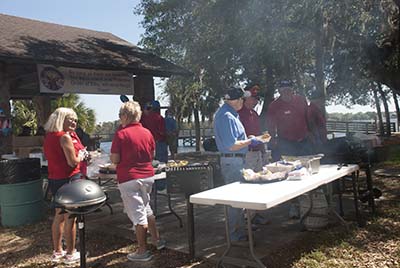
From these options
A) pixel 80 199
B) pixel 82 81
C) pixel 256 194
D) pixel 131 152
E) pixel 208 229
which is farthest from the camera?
pixel 82 81

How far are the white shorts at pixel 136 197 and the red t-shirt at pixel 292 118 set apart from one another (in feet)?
6.80

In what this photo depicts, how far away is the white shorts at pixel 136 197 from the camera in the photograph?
3.61m

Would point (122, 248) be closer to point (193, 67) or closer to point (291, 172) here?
point (291, 172)

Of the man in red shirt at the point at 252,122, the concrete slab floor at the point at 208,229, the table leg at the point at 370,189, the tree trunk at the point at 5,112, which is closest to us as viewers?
the concrete slab floor at the point at 208,229

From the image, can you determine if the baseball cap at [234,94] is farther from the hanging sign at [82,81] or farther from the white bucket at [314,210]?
the hanging sign at [82,81]

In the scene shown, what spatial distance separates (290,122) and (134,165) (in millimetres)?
2263

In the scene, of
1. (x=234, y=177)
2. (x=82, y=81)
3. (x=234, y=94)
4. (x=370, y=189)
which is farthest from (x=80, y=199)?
(x=82, y=81)

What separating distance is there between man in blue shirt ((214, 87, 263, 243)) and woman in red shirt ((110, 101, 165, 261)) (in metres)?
0.75

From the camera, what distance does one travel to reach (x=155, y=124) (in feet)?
22.3

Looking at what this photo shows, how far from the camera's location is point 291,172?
3387mm

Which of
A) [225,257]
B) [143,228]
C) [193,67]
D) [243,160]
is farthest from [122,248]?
[193,67]

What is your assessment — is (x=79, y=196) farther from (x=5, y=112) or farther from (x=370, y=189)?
(x=5, y=112)

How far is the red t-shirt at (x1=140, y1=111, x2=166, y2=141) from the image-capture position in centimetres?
680

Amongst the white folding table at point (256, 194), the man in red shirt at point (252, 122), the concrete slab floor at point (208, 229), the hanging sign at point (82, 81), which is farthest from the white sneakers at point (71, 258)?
the hanging sign at point (82, 81)
